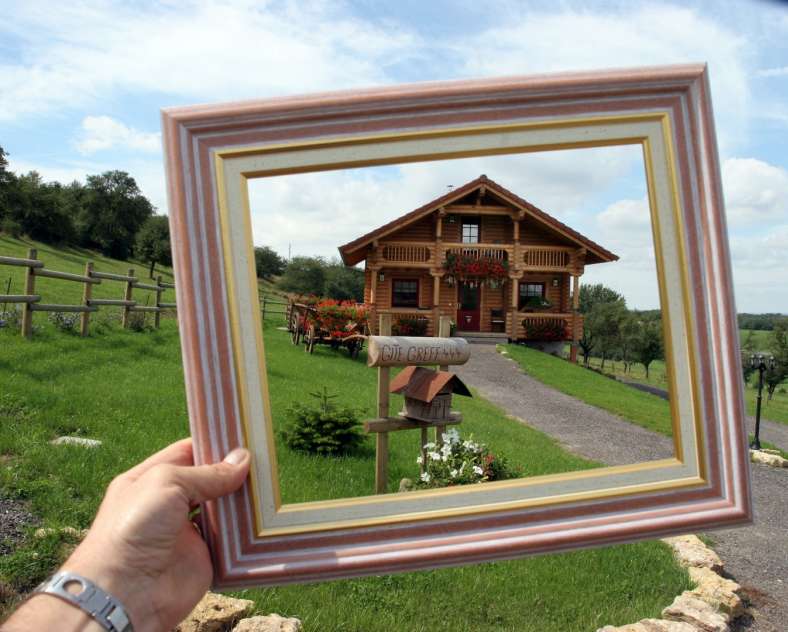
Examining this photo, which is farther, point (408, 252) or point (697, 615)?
point (697, 615)

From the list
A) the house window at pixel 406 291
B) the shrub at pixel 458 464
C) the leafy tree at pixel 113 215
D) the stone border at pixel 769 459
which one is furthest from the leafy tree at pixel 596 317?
the leafy tree at pixel 113 215

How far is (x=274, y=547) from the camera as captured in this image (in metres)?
1.25

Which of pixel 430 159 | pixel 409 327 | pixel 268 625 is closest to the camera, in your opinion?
pixel 430 159

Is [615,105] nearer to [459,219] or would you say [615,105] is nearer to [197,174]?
[459,219]

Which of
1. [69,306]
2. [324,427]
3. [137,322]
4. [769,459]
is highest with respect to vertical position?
[69,306]

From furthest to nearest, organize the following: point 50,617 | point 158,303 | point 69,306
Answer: point 158,303 → point 69,306 → point 50,617

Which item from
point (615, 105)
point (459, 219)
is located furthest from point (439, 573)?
point (615, 105)

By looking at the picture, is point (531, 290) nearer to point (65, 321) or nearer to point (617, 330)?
point (617, 330)

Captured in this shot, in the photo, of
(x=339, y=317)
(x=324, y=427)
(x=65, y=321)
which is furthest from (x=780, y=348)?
(x=65, y=321)

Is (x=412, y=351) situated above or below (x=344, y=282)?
below

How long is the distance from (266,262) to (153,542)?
2.02 ft

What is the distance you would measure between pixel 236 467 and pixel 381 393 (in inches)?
99.9

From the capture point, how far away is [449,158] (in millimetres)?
1303

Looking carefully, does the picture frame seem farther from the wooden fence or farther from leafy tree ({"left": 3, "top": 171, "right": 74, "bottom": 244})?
leafy tree ({"left": 3, "top": 171, "right": 74, "bottom": 244})
